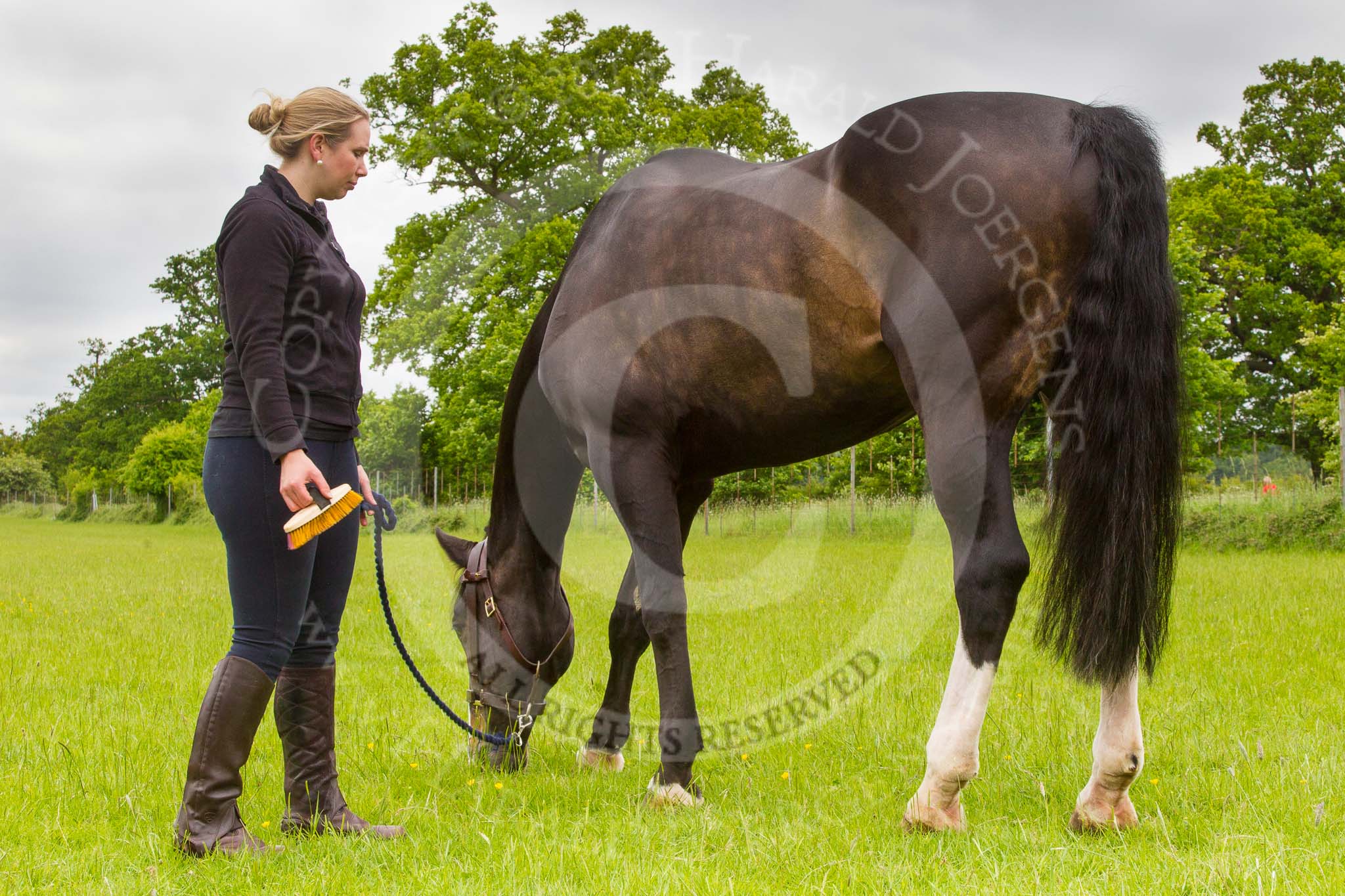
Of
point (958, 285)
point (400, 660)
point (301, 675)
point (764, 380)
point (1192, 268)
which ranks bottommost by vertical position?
point (400, 660)

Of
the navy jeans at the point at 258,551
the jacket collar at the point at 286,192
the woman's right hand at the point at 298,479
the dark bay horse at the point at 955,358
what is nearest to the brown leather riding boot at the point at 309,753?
the navy jeans at the point at 258,551

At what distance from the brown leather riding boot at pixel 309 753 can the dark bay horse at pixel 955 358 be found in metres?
0.96

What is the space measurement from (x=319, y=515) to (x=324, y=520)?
29mm

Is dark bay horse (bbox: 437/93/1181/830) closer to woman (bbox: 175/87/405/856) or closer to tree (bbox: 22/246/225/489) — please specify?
woman (bbox: 175/87/405/856)

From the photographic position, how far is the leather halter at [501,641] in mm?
3691

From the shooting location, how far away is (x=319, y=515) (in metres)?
2.43

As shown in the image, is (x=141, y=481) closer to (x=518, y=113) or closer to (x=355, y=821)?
(x=518, y=113)

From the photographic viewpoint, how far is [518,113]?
1700 centimetres

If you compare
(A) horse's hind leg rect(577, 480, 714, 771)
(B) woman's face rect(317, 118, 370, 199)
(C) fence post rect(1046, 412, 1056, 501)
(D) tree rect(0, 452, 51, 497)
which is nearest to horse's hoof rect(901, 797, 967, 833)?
(C) fence post rect(1046, 412, 1056, 501)

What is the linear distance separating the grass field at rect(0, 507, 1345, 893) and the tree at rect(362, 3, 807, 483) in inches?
152

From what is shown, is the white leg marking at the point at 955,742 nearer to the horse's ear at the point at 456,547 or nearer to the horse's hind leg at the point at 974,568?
the horse's hind leg at the point at 974,568


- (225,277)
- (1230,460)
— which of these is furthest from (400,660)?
(1230,460)

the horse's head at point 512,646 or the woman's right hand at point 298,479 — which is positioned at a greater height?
the woman's right hand at point 298,479

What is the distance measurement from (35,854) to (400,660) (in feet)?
11.3
